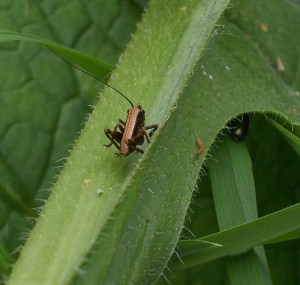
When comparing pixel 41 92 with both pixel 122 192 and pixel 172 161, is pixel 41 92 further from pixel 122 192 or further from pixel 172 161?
pixel 122 192

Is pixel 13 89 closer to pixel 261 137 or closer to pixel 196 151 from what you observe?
pixel 196 151

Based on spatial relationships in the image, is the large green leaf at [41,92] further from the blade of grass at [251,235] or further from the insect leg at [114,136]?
the blade of grass at [251,235]

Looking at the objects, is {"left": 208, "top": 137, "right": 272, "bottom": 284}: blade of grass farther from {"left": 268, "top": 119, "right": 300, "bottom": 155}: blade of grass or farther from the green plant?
{"left": 268, "top": 119, "right": 300, "bottom": 155}: blade of grass

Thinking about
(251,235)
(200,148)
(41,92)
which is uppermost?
(200,148)

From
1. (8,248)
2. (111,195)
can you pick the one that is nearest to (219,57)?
(111,195)

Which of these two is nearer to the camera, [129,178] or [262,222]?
[129,178]

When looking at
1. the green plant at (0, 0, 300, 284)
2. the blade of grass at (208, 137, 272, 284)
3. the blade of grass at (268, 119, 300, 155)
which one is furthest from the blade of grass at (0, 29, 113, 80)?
the blade of grass at (268, 119, 300, 155)

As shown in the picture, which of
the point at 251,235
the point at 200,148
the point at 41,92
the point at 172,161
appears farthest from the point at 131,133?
the point at 41,92
